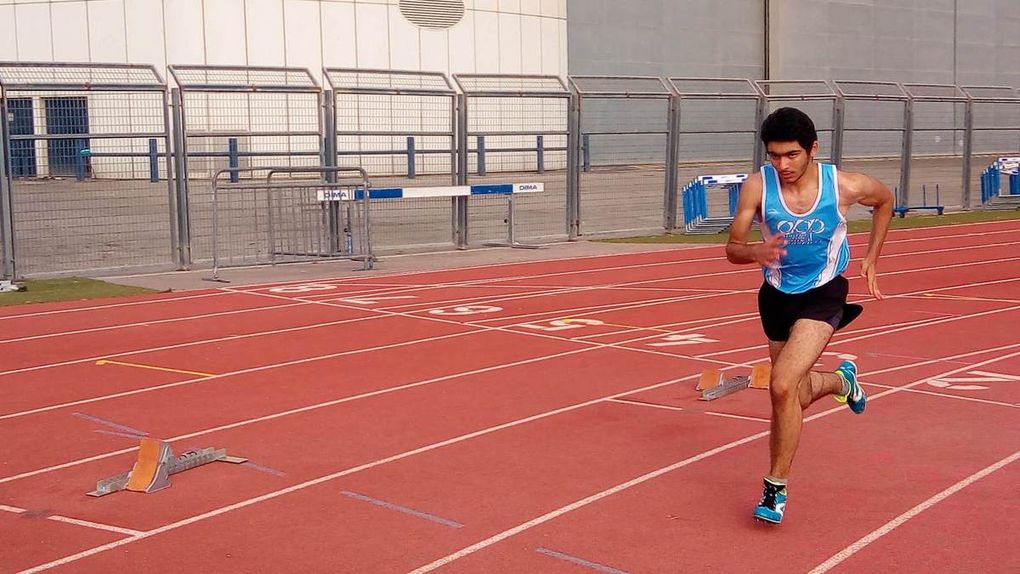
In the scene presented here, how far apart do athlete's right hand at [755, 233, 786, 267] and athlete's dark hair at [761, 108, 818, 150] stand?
0.48 m

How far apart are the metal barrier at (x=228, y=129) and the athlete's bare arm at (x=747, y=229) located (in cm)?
1112

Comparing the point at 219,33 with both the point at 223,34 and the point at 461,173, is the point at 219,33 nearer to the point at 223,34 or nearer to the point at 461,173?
the point at 223,34

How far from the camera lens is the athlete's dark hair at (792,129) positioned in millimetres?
6023

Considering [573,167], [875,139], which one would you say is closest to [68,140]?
[573,167]

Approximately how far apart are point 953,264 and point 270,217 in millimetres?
9298

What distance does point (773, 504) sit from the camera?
584 centimetres

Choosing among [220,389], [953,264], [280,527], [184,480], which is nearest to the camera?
[280,527]

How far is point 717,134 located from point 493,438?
35838 mm

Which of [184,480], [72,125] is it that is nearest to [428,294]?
[72,125]

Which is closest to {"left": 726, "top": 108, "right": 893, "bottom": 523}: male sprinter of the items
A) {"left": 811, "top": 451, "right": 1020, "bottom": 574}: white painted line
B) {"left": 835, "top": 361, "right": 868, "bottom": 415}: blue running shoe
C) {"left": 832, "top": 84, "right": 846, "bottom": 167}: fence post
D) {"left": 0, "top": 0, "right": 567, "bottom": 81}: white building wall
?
{"left": 835, "top": 361, "right": 868, "bottom": 415}: blue running shoe

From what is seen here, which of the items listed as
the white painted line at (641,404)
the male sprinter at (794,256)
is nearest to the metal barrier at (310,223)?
the white painted line at (641,404)

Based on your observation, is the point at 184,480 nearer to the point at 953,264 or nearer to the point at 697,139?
the point at 953,264

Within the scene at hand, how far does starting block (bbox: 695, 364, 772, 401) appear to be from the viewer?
8656mm

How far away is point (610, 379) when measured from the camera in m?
9.48
